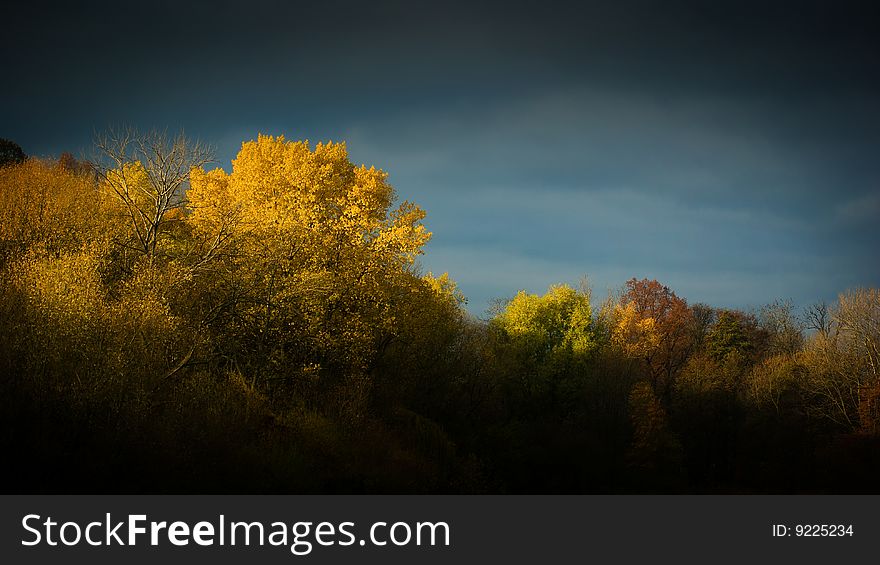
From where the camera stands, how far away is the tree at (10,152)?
184ft

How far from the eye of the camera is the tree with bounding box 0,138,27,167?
2209 inches

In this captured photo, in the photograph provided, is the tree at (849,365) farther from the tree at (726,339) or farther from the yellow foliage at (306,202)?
the yellow foliage at (306,202)

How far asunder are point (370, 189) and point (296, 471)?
20.4 metres

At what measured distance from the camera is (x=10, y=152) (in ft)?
191

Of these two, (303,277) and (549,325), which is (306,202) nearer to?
(303,277)

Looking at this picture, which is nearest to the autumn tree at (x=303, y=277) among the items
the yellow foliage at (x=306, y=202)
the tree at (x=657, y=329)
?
the yellow foliage at (x=306, y=202)

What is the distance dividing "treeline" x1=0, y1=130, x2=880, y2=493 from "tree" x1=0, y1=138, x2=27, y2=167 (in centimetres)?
176

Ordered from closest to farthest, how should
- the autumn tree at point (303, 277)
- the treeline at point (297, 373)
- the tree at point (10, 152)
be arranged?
the treeline at point (297, 373)
the autumn tree at point (303, 277)
the tree at point (10, 152)

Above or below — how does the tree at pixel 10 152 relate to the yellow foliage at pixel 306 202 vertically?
above

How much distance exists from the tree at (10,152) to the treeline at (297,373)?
176 centimetres

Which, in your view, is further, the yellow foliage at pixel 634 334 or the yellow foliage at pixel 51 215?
the yellow foliage at pixel 634 334

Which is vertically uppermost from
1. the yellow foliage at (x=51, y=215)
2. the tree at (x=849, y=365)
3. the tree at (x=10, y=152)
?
the tree at (x=10, y=152)
